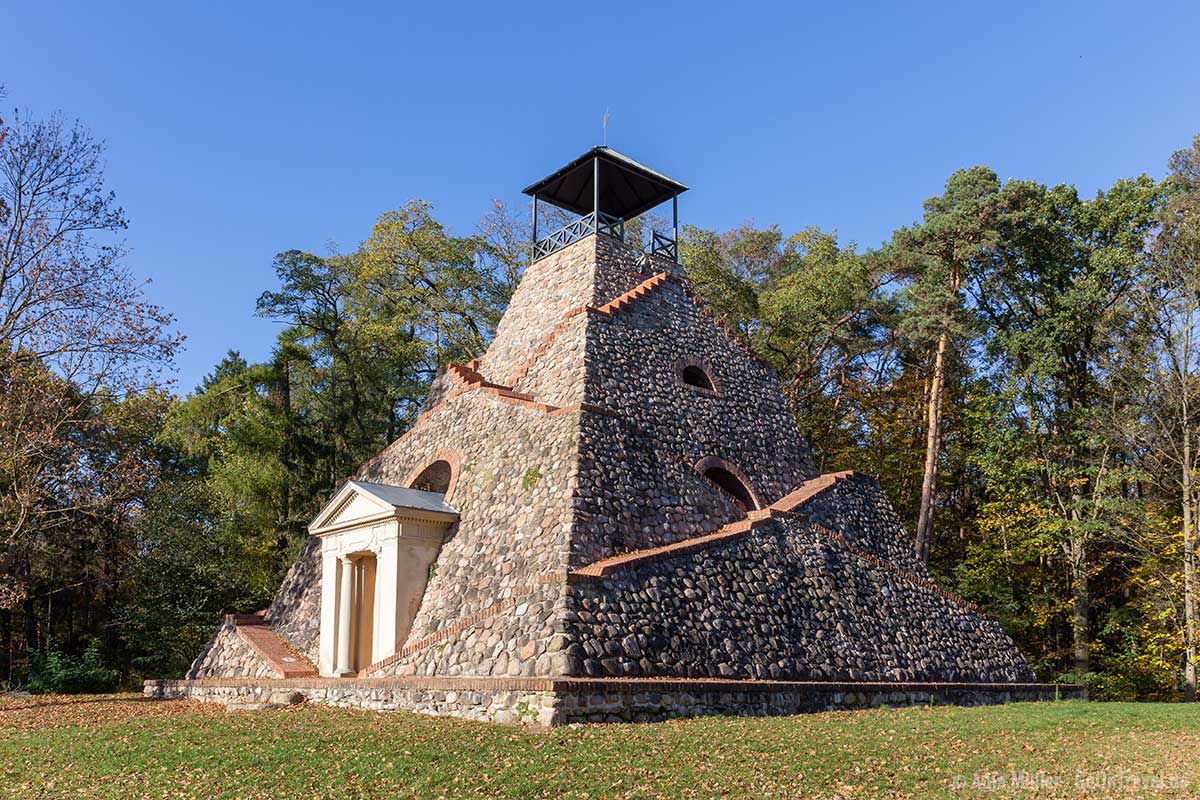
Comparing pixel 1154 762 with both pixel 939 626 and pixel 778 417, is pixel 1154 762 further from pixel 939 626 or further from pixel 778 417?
pixel 778 417

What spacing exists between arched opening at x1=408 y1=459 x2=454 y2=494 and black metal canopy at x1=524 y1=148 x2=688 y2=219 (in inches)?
374

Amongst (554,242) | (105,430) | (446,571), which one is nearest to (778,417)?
(554,242)

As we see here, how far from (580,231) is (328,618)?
1352 centimetres

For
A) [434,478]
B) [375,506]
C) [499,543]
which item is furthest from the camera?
[434,478]

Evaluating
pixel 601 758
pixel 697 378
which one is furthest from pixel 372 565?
pixel 601 758

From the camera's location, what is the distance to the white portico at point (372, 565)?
1830cm

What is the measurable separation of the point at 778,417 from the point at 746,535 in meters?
6.81

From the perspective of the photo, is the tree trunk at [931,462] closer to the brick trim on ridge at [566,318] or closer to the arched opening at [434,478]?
the brick trim on ridge at [566,318]

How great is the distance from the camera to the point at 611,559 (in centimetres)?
1680

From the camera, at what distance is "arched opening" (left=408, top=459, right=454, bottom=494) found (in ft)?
72.9

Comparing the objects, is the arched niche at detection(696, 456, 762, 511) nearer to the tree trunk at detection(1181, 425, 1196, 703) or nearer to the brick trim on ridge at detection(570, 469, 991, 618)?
the brick trim on ridge at detection(570, 469, 991, 618)

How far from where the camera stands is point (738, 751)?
11227mm

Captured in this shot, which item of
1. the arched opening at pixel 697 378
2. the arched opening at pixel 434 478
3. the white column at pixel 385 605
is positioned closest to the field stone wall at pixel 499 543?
the arched opening at pixel 434 478

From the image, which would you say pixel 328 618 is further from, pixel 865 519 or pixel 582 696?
pixel 865 519
